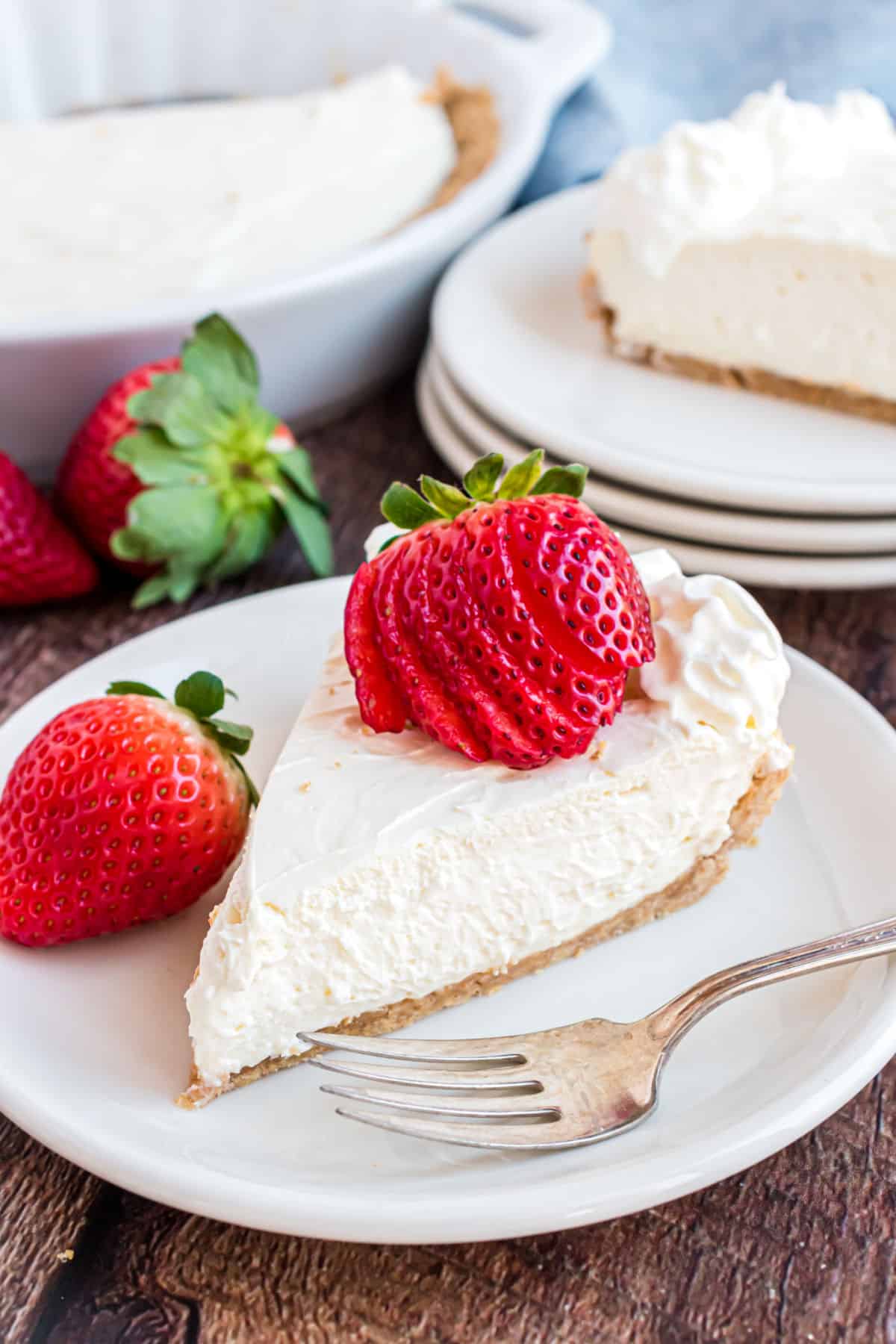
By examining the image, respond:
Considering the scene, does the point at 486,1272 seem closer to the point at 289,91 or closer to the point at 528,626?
the point at 528,626

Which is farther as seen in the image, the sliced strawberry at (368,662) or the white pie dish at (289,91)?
the white pie dish at (289,91)

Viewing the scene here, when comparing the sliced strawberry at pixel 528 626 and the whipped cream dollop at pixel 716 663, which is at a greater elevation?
the sliced strawberry at pixel 528 626

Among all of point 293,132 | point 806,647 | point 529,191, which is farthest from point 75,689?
point 529,191

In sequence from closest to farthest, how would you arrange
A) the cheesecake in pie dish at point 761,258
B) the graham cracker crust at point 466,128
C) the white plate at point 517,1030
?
1. the white plate at point 517,1030
2. the cheesecake in pie dish at point 761,258
3. the graham cracker crust at point 466,128

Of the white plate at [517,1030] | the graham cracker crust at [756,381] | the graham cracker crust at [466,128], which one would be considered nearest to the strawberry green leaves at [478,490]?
the white plate at [517,1030]

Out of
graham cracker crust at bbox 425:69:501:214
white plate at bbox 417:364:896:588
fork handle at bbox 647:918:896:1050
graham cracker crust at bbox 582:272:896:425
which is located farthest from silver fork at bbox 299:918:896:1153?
graham cracker crust at bbox 425:69:501:214

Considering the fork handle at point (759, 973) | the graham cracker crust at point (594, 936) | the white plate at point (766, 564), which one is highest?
the fork handle at point (759, 973)

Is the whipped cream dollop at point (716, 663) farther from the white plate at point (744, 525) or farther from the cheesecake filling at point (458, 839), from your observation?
the white plate at point (744, 525)

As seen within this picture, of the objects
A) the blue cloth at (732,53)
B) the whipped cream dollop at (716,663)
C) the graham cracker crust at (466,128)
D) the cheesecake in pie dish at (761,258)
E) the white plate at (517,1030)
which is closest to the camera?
the white plate at (517,1030)

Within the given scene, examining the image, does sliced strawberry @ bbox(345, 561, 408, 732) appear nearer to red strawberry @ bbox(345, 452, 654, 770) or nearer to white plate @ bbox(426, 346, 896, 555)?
red strawberry @ bbox(345, 452, 654, 770)
